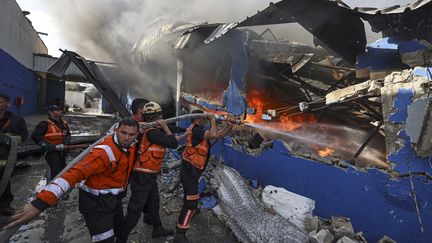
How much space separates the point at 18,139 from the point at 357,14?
538 cm

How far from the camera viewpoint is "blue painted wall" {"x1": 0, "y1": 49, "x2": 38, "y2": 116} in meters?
13.2

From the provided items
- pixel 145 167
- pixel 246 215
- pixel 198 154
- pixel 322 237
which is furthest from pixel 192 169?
pixel 322 237

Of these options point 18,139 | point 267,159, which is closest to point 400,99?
point 267,159

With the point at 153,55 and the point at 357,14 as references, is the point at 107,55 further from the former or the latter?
the point at 357,14

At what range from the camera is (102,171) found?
2.73 metres

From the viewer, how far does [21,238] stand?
4148 millimetres

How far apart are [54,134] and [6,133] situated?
96 cm

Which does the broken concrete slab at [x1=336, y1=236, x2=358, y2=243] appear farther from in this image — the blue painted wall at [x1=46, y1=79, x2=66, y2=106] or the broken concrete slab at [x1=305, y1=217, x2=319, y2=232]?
the blue painted wall at [x1=46, y1=79, x2=66, y2=106]

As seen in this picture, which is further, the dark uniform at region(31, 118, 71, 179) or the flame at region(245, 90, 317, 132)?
the flame at region(245, 90, 317, 132)

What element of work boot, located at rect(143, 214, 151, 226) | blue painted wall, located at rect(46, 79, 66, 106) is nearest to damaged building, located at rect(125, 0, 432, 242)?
work boot, located at rect(143, 214, 151, 226)

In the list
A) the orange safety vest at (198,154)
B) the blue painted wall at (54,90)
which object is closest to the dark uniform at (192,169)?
the orange safety vest at (198,154)

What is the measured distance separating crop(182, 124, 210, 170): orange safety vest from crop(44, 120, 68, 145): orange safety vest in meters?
2.59

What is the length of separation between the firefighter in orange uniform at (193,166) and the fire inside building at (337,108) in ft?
2.82

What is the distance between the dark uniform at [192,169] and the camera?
434cm
